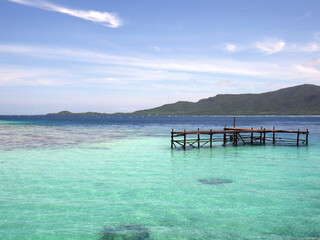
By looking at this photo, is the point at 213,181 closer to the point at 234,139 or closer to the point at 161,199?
the point at 161,199

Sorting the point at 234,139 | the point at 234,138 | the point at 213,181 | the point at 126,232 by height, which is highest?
the point at 234,138

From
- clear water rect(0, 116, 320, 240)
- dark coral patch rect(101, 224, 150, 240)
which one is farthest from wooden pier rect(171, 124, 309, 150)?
dark coral patch rect(101, 224, 150, 240)

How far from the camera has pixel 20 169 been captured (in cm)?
2267

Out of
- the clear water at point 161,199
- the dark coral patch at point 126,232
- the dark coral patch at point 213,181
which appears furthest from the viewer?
the dark coral patch at point 213,181

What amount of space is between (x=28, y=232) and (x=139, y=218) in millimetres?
4573

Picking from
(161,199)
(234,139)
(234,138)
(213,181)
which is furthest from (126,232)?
(234,139)

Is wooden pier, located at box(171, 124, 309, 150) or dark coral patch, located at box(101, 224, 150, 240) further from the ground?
wooden pier, located at box(171, 124, 309, 150)

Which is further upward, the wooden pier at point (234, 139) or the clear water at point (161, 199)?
the wooden pier at point (234, 139)

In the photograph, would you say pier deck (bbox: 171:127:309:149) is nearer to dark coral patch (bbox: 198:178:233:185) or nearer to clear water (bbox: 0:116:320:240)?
clear water (bbox: 0:116:320:240)

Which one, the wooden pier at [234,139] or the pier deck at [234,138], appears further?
the wooden pier at [234,139]

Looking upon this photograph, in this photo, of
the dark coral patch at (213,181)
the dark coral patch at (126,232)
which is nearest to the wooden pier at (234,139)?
the dark coral patch at (213,181)

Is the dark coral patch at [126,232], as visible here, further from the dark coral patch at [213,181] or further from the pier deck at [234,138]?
the pier deck at [234,138]

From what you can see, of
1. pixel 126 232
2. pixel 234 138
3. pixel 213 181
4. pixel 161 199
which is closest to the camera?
pixel 126 232

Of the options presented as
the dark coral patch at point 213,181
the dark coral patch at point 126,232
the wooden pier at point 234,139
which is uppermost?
the wooden pier at point 234,139
